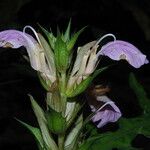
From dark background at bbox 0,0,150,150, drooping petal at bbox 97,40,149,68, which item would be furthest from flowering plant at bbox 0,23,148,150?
dark background at bbox 0,0,150,150

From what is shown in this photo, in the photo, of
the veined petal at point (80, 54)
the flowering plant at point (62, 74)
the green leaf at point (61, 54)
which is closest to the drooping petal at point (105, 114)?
the flowering plant at point (62, 74)

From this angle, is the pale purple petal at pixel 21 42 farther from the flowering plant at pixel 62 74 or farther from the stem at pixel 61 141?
the stem at pixel 61 141

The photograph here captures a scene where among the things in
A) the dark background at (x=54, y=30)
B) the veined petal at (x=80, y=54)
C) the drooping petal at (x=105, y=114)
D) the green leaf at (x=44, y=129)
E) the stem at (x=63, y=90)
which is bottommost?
the dark background at (x=54, y=30)

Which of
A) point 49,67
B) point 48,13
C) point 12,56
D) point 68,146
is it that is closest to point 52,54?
point 49,67

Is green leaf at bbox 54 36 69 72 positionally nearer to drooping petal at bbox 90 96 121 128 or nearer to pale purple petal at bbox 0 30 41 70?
pale purple petal at bbox 0 30 41 70

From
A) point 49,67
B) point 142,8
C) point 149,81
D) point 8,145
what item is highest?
point 49,67

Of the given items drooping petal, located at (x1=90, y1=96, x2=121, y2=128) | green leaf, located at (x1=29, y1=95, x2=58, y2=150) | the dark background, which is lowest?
the dark background

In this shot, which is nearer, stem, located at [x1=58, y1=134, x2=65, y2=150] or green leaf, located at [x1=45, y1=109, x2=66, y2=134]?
green leaf, located at [x1=45, y1=109, x2=66, y2=134]

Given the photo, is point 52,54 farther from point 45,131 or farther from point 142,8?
point 142,8
